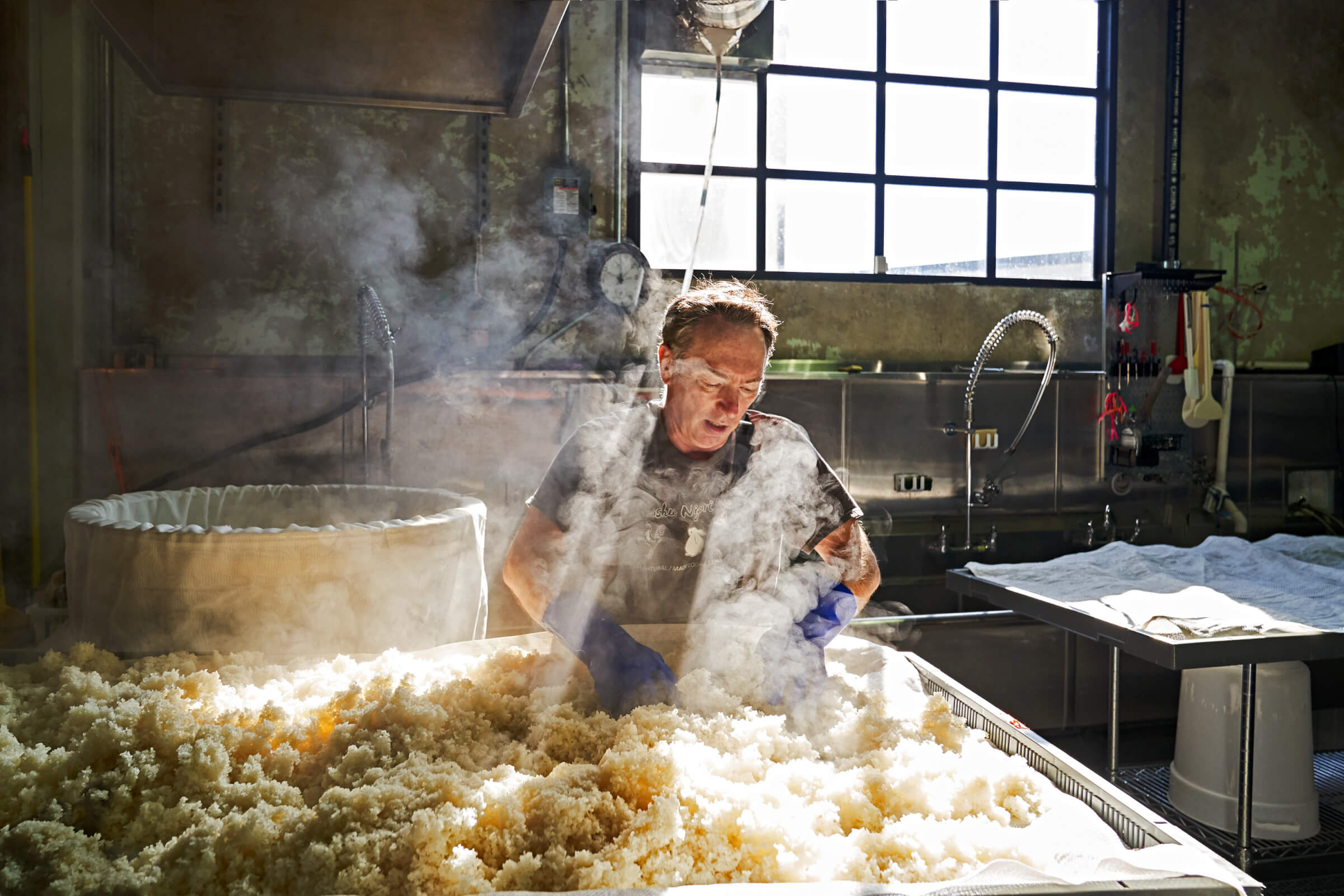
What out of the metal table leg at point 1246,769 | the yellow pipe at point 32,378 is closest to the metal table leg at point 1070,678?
the metal table leg at point 1246,769

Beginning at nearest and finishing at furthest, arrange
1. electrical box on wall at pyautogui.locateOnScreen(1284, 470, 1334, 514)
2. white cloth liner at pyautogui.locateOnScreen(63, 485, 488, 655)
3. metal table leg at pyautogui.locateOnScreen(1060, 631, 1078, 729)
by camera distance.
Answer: white cloth liner at pyautogui.locateOnScreen(63, 485, 488, 655), metal table leg at pyautogui.locateOnScreen(1060, 631, 1078, 729), electrical box on wall at pyautogui.locateOnScreen(1284, 470, 1334, 514)

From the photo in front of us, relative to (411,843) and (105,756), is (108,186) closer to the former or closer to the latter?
(105,756)

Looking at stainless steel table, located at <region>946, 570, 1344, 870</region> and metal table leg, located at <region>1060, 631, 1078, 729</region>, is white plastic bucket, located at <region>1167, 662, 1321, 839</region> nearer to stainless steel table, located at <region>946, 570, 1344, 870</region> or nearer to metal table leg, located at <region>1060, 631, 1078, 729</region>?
stainless steel table, located at <region>946, 570, 1344, 870</region>

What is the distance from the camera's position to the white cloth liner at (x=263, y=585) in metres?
1.49

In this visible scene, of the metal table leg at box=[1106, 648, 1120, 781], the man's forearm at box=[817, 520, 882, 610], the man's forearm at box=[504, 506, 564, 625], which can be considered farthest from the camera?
the metal table leg at box=[1106, 648, 1120, 781]

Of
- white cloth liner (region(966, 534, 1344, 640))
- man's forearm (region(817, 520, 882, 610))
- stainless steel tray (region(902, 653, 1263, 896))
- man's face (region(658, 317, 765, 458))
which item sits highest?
man's face (region(658, 317, 765, 458))

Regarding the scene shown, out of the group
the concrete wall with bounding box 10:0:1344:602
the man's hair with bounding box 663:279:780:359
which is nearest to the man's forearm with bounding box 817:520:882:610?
the man's hair with bounding box 663:279:780:359

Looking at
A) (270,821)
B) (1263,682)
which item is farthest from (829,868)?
(1263,682)

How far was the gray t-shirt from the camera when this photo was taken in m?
1.84

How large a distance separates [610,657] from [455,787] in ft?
1.44

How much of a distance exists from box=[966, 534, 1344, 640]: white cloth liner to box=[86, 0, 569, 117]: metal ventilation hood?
1935 millimetres

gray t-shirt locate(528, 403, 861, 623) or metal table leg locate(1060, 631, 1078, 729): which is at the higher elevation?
gray t-shirt locate(528, 403, 861, 623)

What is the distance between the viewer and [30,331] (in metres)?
2.59

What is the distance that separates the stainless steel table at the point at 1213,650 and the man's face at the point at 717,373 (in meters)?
1.18
